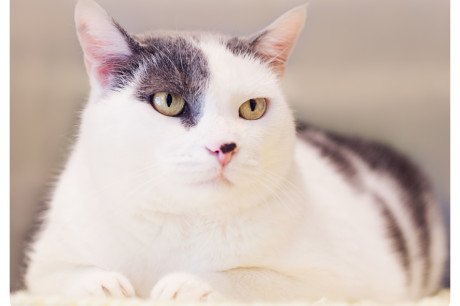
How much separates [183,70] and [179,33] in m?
0.14

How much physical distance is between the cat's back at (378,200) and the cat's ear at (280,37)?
0.30m

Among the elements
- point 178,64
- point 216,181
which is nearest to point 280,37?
point 178,64

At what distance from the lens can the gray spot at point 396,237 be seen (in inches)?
55.2

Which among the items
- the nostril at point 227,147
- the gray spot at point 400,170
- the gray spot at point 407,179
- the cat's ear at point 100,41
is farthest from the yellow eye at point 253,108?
the gray spot at point 407,179

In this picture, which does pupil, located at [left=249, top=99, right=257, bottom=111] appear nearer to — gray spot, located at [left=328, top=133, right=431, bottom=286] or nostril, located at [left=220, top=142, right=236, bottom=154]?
nostril, located at [left=220, top=142, right=236, bottom=154]

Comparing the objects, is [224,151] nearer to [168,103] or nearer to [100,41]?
[168,103]

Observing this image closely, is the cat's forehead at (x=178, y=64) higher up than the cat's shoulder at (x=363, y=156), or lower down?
higher up

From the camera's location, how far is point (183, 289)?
1063 mm

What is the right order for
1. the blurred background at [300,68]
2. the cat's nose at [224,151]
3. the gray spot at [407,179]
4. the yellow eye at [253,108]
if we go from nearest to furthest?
1. the cat's nose at [224,151]
2. the yellow eye at [253,108]
3. the blurred background at [300,68]
4. the gray spot at [407,179]

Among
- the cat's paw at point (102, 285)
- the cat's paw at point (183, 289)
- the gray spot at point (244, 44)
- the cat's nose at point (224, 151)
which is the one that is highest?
the gray spot at point (244, 44)

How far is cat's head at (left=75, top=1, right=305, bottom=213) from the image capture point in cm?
104

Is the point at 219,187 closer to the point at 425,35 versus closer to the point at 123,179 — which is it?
the point at 123,179

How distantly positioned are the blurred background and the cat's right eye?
0.21 m

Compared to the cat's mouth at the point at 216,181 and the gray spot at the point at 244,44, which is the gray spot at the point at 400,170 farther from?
the cat's mouth at the point at 216,181
